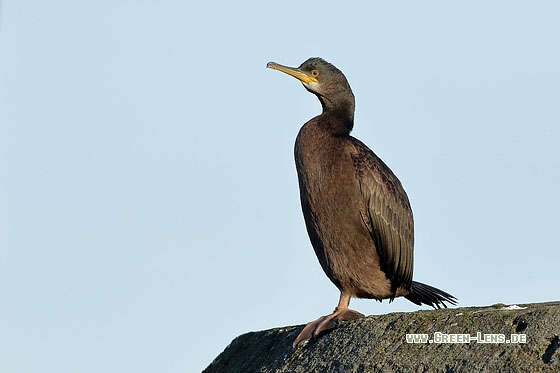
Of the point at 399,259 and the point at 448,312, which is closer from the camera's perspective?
the point at 448,312

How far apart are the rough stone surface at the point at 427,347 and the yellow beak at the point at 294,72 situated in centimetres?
297

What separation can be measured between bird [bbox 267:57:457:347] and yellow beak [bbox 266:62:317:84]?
62 cm

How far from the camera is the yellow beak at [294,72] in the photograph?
9.88 meters

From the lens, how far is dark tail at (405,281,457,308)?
980cm

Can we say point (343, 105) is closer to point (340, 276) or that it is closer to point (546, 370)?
point (340, 276)

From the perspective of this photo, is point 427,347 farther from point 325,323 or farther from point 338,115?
point 338,115

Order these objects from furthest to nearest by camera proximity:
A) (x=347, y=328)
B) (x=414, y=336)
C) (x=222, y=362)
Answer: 1. (x=222, y=362)
2. (x=347, y=328)
3. (x=414, y=336)

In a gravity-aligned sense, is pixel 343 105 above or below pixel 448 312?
above

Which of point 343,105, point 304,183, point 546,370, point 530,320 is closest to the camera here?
point 546,370

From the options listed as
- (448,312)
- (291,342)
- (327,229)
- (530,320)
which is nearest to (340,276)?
(327,229)

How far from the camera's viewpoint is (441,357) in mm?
6188

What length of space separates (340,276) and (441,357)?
2.73 meters

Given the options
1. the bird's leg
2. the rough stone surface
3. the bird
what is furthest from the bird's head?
the rough stone surface

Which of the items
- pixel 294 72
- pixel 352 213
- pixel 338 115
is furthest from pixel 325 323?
pixel 294 72
